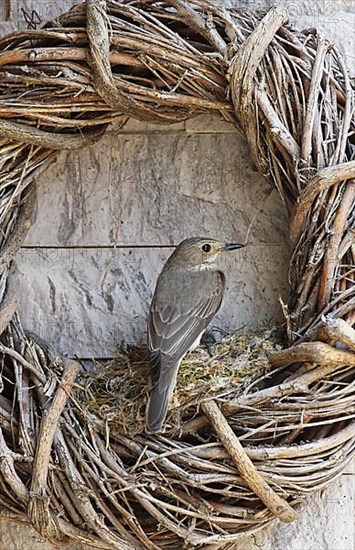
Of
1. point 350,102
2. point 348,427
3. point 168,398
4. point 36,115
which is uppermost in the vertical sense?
point 36,115

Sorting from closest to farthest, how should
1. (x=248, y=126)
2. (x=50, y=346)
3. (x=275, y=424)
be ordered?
(x=275, y=424) < (x=248, y=126) < (x=50, y=346)

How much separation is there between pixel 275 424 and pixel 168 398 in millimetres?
195

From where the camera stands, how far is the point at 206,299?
210 cm

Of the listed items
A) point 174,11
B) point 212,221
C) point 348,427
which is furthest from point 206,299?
point 174,11

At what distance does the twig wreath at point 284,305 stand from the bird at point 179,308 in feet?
0.26

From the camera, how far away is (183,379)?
1953 millimetres

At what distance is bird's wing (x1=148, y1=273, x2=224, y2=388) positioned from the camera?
1.93 m

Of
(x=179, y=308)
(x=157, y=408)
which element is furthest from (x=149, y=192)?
(x=157, y=408)

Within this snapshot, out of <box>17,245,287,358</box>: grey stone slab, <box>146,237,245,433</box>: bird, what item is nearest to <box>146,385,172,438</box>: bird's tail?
<box>146,237,245,433</box>: bird

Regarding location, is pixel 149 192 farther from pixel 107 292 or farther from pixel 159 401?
pixel 159 401

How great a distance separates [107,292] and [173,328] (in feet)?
0.88

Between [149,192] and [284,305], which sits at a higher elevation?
[149,192]

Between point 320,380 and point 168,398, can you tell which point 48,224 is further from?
point 320,380

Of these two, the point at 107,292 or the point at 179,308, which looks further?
the point at 107,292
